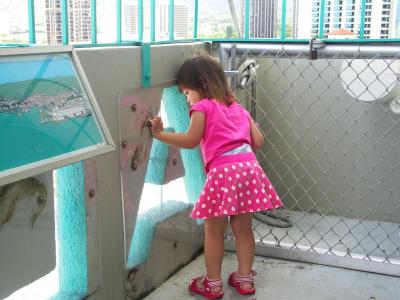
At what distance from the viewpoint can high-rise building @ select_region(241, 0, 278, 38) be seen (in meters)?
3.11

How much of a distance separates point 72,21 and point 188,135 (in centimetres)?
64

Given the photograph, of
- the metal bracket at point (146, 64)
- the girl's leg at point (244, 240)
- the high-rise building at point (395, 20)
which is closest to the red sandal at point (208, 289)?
the girl's leg at point (244, 240)

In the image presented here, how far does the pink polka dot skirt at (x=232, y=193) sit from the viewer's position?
240 centimetres

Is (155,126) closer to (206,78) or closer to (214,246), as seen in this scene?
(206,78)

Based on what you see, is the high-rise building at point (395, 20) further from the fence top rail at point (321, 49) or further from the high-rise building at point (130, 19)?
the high-rise building at point (130, 19)

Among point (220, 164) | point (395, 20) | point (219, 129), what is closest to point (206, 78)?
point (219, 129)

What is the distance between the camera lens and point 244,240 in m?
2.60

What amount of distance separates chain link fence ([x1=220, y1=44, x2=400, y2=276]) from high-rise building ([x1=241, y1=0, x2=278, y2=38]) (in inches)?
6.1

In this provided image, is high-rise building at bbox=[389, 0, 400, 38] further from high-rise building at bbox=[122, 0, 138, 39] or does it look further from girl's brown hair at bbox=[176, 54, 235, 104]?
high-rise building at bbox=[122, 0, 138, 39]

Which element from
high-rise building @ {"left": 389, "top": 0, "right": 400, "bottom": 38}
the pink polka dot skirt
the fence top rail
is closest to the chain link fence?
high-rise building @ {"left": 389, "top": 0, "right": 400, "bottom": 38}

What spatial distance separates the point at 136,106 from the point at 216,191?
1.59ft

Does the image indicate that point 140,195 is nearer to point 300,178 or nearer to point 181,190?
point 181,190

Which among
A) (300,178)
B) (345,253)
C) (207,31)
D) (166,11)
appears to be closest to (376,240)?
(345,253)

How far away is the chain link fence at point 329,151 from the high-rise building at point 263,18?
15 cm
